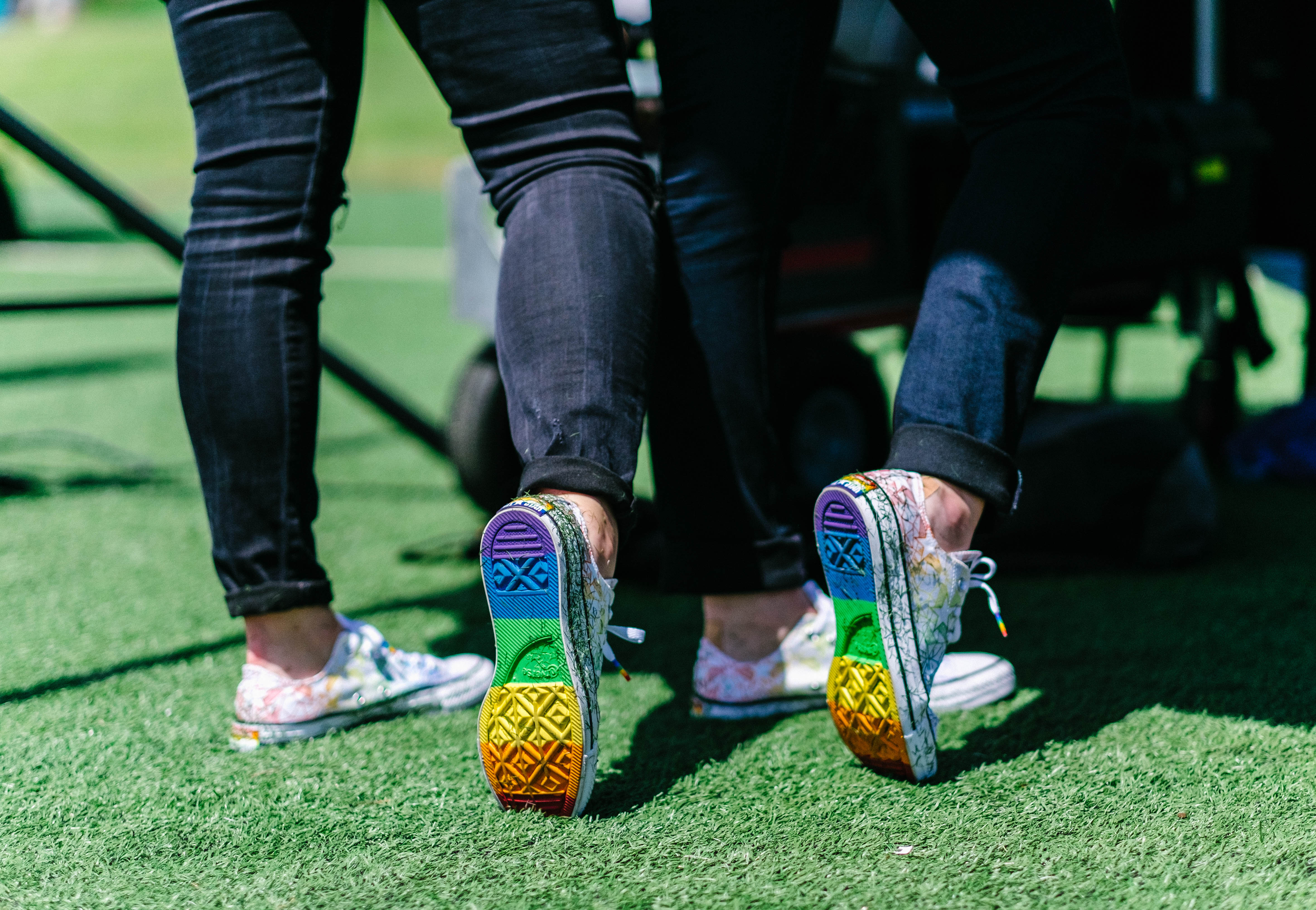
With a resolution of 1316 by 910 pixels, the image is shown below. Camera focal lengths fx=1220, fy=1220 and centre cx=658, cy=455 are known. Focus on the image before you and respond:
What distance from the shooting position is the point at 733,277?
3.30 ft

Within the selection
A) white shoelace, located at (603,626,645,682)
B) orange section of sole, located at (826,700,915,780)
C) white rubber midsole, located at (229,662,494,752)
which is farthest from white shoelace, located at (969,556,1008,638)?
white rubber midsole, located at (229,662,494,752)

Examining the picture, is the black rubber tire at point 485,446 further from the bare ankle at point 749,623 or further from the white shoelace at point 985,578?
the white shoelace at point 985,578

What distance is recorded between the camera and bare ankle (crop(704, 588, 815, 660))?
42.1 inches

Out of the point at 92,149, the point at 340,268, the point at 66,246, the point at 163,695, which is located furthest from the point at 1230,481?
the point at 92,149

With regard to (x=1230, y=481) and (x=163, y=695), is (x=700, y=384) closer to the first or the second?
(x=163, y=695)

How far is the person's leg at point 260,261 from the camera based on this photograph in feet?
3.08

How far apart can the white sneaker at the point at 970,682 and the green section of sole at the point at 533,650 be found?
380mm

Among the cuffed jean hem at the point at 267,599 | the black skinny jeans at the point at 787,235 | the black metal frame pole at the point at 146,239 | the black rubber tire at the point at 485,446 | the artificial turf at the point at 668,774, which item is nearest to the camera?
the artificial turf at the point at 668,774

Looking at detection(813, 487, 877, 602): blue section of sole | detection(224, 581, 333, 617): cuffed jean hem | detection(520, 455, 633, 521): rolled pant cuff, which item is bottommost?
detection(224, 581, 333, 617): cuffed jean hem

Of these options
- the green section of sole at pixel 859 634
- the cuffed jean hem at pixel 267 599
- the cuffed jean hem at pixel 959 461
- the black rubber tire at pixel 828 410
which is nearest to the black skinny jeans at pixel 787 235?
the cuffed jean hem at pixel 959 461

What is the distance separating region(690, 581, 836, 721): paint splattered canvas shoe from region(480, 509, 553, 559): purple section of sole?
12.9 inches

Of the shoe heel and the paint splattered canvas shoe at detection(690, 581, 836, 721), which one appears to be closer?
the shoe heel

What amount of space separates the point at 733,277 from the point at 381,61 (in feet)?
80.2

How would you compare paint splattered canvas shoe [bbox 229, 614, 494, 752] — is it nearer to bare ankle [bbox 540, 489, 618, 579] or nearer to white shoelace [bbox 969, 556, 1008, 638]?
bare ankle [bbox 540, 489, 618, 579]
